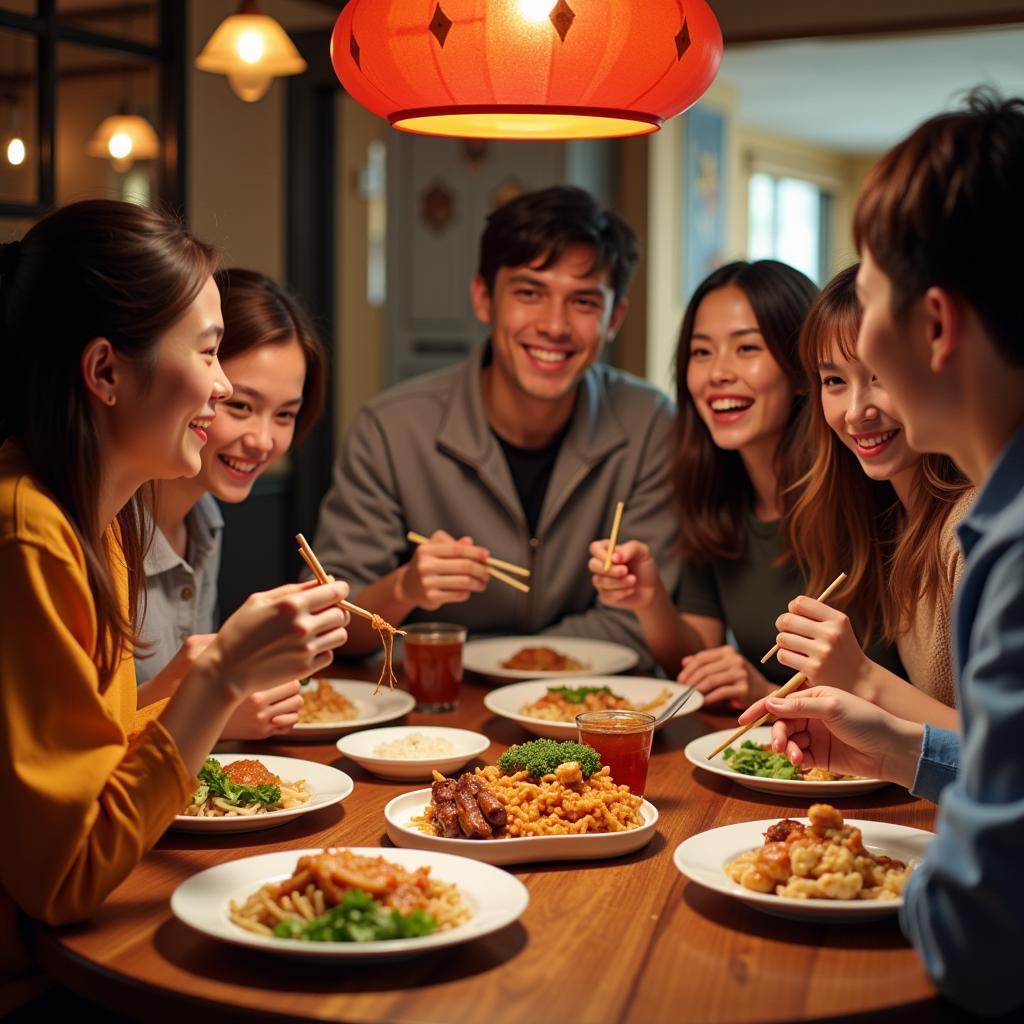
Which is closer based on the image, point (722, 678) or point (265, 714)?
point (265, 714)

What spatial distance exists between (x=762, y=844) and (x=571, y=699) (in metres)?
0.70

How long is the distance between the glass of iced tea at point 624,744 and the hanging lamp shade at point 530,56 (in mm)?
840

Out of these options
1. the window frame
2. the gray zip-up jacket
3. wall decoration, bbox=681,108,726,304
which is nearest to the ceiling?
wall decoration, bbox=681,108,726,304

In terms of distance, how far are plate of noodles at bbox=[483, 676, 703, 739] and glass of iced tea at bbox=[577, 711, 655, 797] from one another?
0.85 ft

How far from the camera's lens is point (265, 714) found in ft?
6.59

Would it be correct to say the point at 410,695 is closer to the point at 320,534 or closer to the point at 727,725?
the point at 727,725

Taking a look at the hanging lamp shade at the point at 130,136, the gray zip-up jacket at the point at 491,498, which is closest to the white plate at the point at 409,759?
the gray zip-up jacket at the point at 491,498

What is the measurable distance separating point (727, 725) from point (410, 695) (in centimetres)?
58

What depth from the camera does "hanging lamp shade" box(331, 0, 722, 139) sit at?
1.68 m

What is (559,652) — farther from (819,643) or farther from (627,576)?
(819,643)

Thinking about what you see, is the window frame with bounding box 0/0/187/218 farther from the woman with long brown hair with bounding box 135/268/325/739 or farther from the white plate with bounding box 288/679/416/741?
the white plate with bounding box 288/679/416/741

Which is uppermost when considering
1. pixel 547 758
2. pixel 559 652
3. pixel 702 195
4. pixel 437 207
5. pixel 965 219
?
pixel 702 195

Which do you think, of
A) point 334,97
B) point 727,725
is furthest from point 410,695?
point 334,97

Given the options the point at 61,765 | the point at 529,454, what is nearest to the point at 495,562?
the point at 529,454
